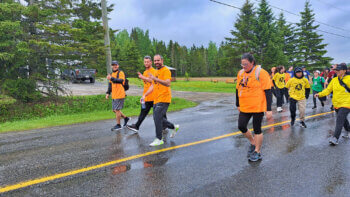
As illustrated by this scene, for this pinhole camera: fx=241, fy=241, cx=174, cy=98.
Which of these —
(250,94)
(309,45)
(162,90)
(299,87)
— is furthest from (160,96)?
(309,45)

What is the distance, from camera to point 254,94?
4289 mm

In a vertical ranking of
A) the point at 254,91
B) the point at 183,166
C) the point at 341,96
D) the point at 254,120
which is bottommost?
the point at 183,166

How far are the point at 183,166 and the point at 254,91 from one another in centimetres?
183

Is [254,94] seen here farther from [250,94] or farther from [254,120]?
[254,120]

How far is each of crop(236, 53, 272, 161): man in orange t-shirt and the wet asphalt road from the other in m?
0.68

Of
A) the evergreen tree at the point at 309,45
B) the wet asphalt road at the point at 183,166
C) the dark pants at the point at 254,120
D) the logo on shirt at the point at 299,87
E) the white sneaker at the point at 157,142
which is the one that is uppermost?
the evergreen tree at the point at 309,45

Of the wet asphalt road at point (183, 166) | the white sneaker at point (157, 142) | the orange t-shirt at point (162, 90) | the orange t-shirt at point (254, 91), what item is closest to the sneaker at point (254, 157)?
the wet asphalt road at point (183, 166)

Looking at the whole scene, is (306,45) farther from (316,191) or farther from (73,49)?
(316,191)

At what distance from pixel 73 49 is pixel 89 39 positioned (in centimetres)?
131

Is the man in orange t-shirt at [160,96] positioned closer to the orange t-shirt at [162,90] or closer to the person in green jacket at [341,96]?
the orange t-shirt at [162,90]

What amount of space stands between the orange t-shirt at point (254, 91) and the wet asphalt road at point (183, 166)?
3.34 ft

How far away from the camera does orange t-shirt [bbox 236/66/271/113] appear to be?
422 cm

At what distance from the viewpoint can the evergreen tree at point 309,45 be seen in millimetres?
39688

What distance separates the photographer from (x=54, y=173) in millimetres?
4000
